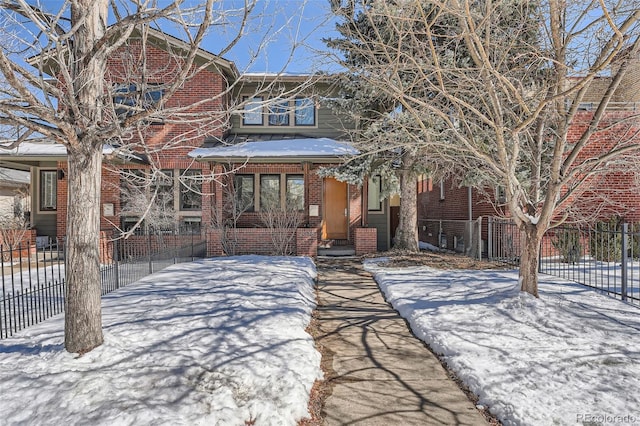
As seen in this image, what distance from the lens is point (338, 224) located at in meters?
15.3

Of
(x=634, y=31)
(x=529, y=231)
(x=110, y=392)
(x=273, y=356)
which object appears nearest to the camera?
(x=110, y=392)

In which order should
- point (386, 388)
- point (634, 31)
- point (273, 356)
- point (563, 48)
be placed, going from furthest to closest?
point (563, 48) < point (634, 31) < point (273, 356) < point (386, 388)

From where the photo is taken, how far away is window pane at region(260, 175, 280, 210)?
1483 cm

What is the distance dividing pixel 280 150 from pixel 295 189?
8.54 feet

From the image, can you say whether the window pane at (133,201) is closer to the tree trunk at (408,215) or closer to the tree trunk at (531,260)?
the tree trunk at (408,215)

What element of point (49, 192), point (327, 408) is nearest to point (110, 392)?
point (327, 408)

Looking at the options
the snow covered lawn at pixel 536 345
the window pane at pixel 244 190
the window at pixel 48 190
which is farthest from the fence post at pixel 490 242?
the window at pixel 48 190

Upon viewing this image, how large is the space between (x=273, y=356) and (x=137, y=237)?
10.1 metres

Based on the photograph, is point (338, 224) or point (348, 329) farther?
point (338, 224)

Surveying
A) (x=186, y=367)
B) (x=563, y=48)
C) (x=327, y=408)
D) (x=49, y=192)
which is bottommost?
(x=327, y=408)

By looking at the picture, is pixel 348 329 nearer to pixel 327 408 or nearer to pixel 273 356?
pixel 273 356

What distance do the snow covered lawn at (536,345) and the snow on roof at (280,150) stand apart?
18.4ft

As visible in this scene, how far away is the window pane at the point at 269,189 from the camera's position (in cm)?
1483

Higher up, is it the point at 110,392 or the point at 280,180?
the point at 280,180
